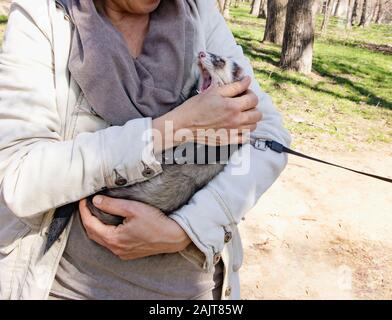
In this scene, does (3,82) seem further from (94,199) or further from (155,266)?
(155,266)

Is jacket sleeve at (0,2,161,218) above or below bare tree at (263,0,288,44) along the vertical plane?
above

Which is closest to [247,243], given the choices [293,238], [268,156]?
[293,238]

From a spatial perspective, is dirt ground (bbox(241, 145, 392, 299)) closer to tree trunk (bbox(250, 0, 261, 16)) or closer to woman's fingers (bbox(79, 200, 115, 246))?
woman's fingers (bbox(79, 200, 115, 246))

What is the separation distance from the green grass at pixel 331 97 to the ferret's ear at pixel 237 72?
12.5ft

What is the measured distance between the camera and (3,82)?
126cm

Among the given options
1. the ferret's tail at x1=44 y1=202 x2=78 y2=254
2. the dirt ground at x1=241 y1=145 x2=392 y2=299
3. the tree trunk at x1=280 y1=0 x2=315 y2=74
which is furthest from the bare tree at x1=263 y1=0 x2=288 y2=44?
the ferret's tail at x1=44 y1=202 x2=78 y2=254

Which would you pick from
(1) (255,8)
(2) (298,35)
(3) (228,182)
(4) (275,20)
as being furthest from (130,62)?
(1) (255,8)

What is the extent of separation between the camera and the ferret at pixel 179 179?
52.7 inches

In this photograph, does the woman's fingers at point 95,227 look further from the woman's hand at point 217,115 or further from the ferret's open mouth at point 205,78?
the ferret's open mouth at point 205,78

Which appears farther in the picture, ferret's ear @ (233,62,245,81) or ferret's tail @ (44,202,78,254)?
ferret's ear @ (233,62,245,81)

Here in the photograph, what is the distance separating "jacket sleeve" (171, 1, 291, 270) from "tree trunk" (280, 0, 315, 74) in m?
6.92

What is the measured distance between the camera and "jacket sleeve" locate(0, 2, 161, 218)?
1210 millimetres

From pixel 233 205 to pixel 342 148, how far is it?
14.0 feet

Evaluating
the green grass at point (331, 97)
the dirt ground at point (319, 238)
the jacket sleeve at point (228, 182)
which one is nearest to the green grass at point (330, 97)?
the green grass at point (331, 97)
